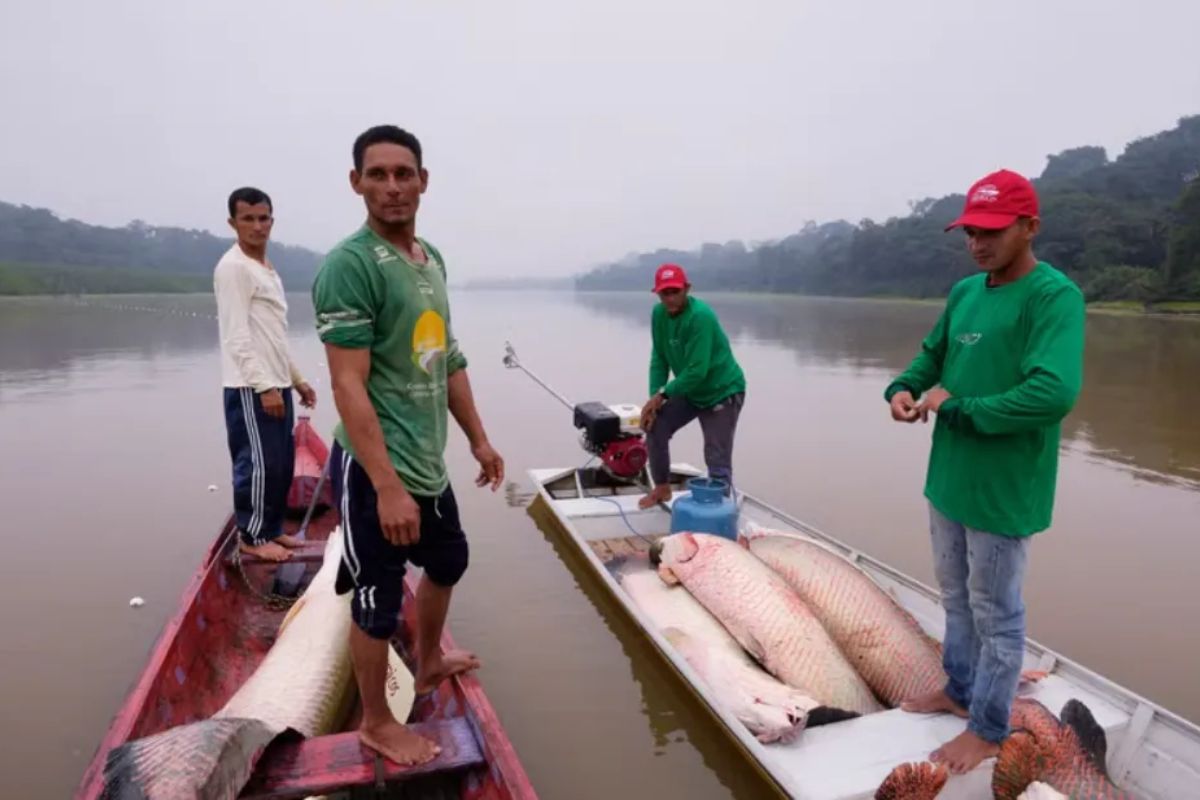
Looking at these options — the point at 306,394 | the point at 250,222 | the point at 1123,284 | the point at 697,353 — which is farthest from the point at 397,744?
the point at 1123,284

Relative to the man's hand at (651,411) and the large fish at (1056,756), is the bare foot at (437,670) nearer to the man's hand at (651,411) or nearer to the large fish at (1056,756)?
the large fish at (1056,756)

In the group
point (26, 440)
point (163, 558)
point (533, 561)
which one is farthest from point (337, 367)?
point (26, 440)

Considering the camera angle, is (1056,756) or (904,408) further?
(904,408)

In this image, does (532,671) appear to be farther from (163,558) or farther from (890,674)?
(163,558)

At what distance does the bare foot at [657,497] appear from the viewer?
694 centimetres

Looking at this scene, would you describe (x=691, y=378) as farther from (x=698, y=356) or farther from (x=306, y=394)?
(x=306, y=394)

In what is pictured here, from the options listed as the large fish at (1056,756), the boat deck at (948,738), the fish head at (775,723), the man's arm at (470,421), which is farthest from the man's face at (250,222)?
the large fish at (1056,756)

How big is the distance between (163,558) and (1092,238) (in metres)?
63.3

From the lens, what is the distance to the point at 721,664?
13.6 feet

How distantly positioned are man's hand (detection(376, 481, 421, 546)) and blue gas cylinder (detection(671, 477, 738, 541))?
3.34 meters

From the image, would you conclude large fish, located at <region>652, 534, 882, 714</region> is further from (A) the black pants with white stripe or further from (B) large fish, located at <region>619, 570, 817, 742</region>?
(A) the black pants with white stripe

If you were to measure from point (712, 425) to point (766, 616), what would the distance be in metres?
2.42

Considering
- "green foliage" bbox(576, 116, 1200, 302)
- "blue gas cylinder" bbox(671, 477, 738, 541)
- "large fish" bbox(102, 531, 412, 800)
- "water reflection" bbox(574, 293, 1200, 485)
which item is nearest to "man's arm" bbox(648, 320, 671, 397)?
"blue gas cylinder" bbox(671, 477, 738, 541)

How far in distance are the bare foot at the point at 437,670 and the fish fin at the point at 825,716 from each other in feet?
5.39
